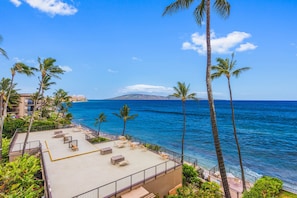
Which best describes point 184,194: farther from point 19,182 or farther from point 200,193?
point 19,182

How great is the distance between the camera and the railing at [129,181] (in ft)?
30.2

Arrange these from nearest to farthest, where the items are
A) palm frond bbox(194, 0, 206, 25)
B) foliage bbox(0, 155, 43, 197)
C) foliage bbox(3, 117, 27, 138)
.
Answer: palm frond bbox(194, 0, 206, 25), foliage bbox(0, 155, 43, 197), foliage bbox(3, 117, 27, 138)

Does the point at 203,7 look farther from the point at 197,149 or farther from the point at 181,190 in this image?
the point at 197,149

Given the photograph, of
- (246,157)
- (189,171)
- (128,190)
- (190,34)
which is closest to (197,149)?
(246,157)

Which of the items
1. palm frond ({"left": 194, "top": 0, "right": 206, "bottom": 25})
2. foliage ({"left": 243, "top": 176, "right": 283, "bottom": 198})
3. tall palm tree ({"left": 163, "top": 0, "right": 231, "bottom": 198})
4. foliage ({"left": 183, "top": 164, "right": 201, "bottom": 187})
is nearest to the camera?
tall palm tree ({"left": 163, "top": 0, "right": 231, "bottom": 198})

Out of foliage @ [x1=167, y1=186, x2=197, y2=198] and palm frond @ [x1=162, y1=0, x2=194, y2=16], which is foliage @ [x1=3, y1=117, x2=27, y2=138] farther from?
palm frond @ [x1=162, y1=0, x2=194, y2=16]

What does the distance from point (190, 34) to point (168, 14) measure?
2.09 m

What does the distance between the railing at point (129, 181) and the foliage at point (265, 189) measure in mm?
5186

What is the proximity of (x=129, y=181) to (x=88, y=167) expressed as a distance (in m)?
4.05

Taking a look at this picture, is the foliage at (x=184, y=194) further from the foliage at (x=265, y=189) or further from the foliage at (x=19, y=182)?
the foliage at (x=19, y=182)

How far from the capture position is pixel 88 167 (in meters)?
12.5

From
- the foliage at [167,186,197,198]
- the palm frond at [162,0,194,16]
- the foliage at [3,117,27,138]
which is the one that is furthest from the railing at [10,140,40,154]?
the palm frond at [162,0,194,16]

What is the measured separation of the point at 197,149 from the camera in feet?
100

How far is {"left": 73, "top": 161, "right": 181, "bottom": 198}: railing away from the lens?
919 cm
